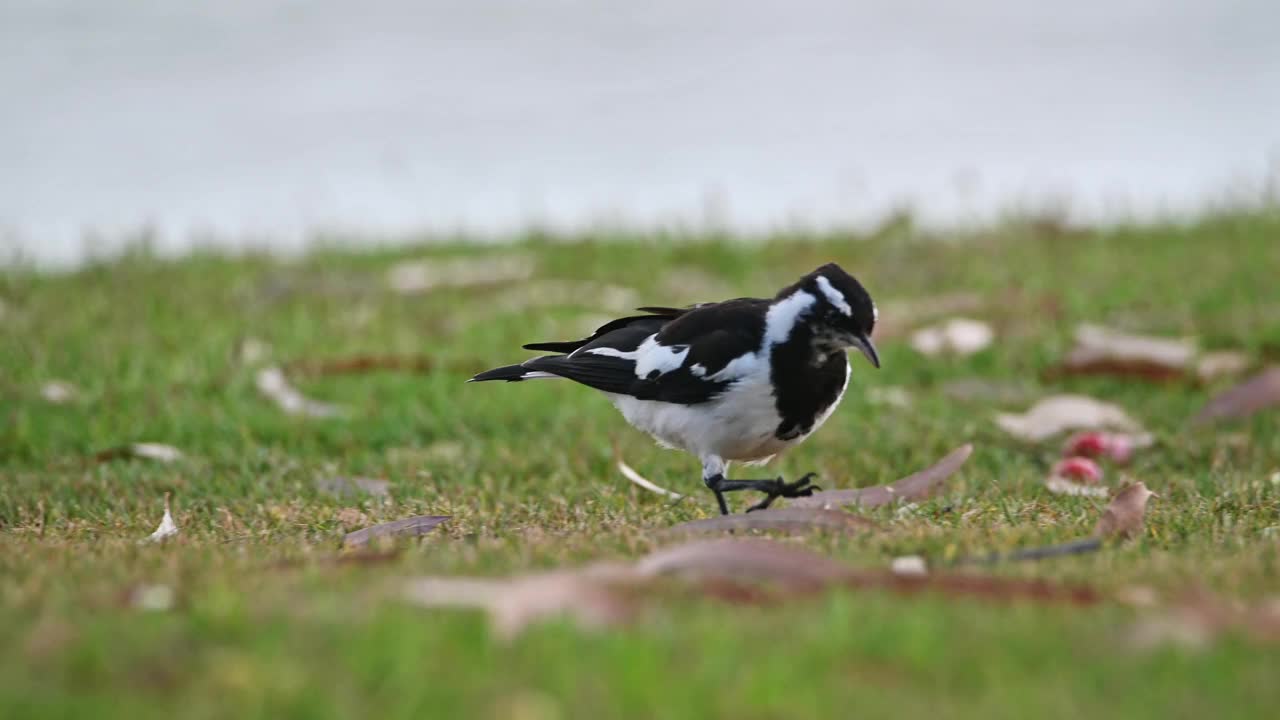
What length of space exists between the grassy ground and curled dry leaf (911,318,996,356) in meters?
0.11

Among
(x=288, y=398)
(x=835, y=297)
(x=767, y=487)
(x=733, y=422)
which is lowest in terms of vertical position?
(x=288, y=398)

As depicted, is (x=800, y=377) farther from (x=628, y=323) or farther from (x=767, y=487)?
(x=628, y=323)

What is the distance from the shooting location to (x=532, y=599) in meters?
2.90

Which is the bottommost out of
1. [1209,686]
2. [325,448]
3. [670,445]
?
[325,448]

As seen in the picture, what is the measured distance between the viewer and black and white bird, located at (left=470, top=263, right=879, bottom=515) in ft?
15.0

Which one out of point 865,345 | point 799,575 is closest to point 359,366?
point 865,345

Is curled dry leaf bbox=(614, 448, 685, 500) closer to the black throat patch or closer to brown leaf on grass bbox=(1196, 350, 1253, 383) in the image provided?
the black throat patch

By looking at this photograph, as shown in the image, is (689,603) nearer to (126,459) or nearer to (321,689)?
(321,689)

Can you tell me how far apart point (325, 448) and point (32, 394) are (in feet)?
5.23

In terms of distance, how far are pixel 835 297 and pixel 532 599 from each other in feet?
6.21

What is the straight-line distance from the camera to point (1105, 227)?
10.4 metres

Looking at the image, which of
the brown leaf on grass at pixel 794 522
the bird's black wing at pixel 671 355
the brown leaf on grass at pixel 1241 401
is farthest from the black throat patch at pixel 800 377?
the brown leaf on grass at pixel 1241 401

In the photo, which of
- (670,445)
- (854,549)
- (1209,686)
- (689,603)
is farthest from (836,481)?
(1209,686)

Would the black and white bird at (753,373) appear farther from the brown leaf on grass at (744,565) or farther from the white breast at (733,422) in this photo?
the brown leaf on grass at (744,565)
